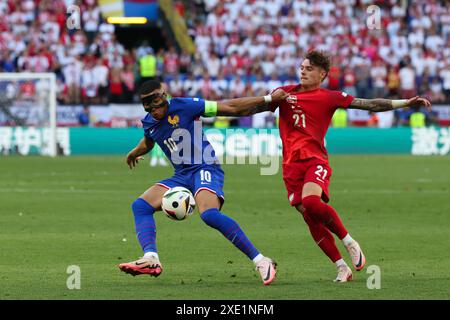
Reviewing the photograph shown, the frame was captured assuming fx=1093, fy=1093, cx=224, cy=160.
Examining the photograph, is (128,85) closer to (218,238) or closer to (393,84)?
(393,84)

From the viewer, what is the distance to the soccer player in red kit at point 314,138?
1027cm

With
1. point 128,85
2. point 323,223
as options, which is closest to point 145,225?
point 323,223

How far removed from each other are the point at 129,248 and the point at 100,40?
2417cm

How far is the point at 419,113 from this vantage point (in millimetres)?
34875

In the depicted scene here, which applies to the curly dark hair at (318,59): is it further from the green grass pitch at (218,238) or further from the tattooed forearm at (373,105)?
the green grass pitch at (218,238)

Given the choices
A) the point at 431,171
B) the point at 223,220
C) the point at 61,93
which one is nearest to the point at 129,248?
the point at 223,220

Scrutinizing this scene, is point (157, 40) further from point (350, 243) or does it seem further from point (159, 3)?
point (350, 243)

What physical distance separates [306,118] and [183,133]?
3.92 ft

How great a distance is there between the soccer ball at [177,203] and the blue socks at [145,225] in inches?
6.4

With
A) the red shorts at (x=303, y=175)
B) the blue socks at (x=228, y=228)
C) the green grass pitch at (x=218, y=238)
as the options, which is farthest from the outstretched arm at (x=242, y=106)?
the green grass pitch at (x=218, y=238)

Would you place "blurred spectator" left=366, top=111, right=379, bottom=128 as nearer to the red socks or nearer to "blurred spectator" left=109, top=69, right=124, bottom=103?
"blurred spectator" left=109, top=69, right=124, bottom=103

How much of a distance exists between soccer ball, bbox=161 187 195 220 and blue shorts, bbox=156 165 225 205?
0.10m

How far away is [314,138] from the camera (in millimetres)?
10398

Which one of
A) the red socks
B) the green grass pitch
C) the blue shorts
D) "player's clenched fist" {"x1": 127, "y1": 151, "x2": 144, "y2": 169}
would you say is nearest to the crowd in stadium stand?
the green grass pitch
